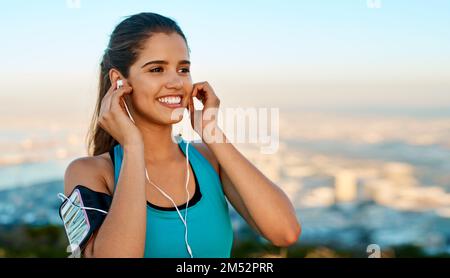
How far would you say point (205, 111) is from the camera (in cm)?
303

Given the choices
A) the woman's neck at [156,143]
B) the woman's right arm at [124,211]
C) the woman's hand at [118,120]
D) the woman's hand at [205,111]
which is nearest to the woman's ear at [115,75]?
the woman's hand at [118,120]

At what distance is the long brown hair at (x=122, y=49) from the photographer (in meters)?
3.05

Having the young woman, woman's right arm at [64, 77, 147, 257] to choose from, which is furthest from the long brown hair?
woman's right arm at [64, 77, 147, 257]

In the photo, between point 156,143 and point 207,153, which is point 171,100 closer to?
point 156,143

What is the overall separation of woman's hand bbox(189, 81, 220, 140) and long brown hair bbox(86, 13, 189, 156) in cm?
27

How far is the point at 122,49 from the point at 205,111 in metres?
0.49

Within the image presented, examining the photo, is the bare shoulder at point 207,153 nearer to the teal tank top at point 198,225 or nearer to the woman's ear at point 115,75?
the teal tank top at point 198,225

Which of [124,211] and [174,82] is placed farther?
[174,82]

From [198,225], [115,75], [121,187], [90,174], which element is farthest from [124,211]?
[115,75]

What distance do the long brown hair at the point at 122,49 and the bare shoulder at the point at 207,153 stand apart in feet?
1.30

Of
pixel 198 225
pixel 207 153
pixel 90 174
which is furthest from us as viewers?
pixel 207 153

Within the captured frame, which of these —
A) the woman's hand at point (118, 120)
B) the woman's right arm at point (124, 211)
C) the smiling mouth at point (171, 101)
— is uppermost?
the smiling mouth at point (171, 101)

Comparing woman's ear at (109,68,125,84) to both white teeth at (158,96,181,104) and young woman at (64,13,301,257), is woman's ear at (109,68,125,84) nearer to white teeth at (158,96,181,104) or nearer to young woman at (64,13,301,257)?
young woman at (64,13,301,257)
